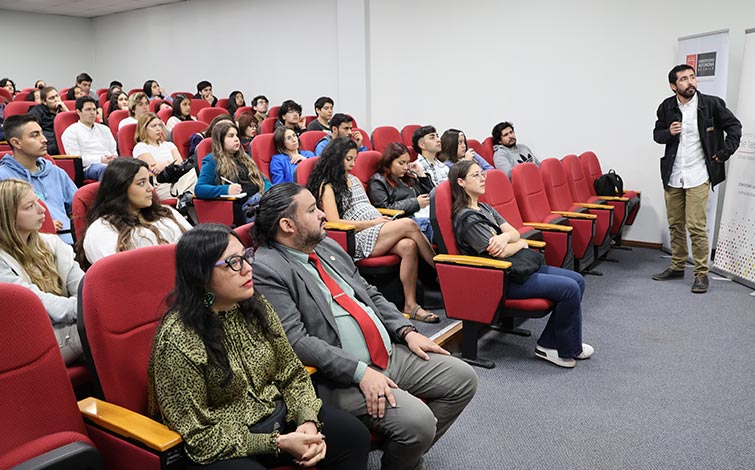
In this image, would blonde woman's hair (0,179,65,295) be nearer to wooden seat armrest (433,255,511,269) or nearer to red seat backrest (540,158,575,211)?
wooden seat armrest (433,255,511,269)

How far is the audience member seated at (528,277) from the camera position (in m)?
2.84

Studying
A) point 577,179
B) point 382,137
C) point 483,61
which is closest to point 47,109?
point 382,137

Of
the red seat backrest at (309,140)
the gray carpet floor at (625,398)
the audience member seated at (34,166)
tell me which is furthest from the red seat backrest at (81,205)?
the red seat backrest at (309,140)

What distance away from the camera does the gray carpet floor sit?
2.20 meters

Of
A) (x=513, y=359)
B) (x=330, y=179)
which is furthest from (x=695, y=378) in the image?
(x=330, y=179)

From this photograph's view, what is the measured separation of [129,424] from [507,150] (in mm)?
4592

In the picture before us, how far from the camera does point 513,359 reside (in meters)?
3.03

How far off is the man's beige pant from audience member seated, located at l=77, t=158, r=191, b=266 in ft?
11.2

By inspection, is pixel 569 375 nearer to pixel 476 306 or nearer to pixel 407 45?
pixel 476 306

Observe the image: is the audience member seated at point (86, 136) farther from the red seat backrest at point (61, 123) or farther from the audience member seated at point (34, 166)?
the audience member seated at point (34, 166)

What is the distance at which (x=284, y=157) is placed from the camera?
4598 millimetres

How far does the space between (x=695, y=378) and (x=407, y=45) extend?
5.07 meters

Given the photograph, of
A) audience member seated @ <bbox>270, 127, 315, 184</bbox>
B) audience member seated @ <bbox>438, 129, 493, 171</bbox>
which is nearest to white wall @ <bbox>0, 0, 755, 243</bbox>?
audience member seated @ <bbox>438, 129, 493, 171</bbox>

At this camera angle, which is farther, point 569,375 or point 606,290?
point 606,290
